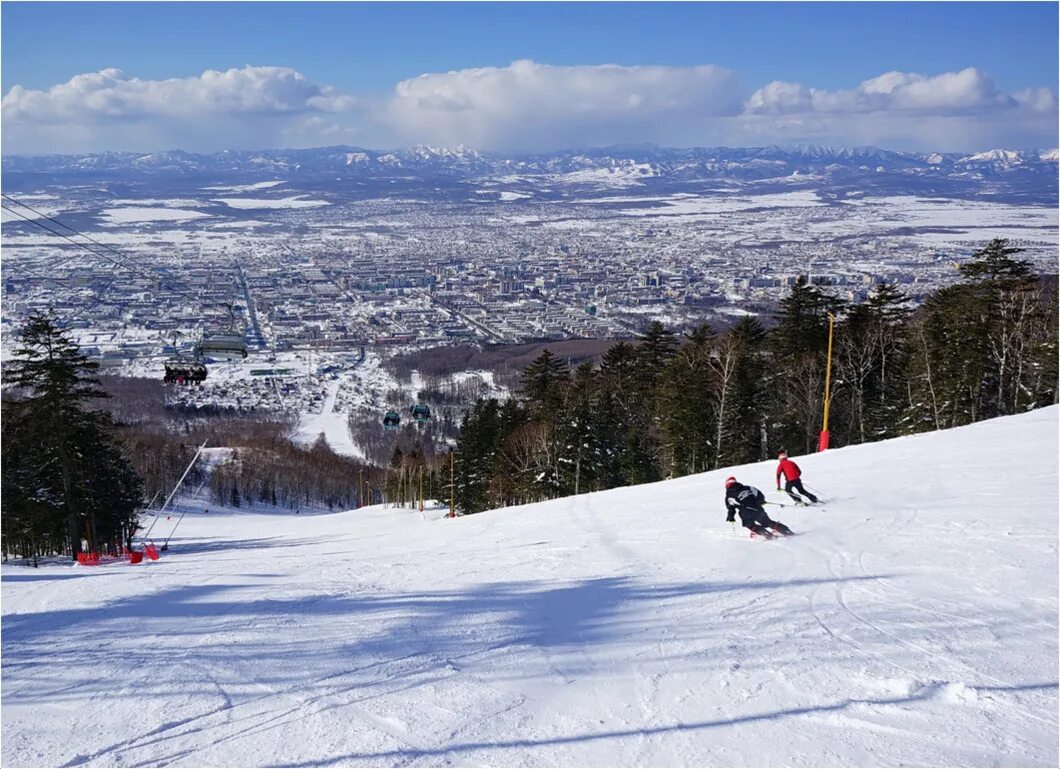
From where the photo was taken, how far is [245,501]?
258ft

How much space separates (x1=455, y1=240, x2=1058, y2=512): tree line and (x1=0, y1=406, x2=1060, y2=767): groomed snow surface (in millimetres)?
20127

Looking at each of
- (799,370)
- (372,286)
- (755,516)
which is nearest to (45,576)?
(755,516)

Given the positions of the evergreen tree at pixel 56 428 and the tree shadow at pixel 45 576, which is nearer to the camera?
the tree shadow at pixel 45 576

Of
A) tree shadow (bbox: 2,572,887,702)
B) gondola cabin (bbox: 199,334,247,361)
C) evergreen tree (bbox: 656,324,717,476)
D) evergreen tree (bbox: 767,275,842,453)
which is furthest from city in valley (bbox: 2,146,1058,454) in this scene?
tree shadow (bbox: 2,572,887,702)

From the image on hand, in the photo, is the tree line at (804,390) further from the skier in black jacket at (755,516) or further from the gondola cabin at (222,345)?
the skier in black jacket at (755,516)

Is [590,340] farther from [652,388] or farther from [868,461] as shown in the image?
[868,461]

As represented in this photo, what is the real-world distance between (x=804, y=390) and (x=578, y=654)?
2981 centimetres

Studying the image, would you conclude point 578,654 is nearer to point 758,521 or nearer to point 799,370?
point 758,521

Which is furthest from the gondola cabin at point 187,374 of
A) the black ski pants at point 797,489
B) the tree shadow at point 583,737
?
the tree shadow at point 583,737

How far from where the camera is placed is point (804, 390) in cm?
3478

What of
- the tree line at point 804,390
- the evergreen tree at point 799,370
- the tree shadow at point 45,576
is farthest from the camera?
the evergreen tree at point 799,370

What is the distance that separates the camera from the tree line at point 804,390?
103ft

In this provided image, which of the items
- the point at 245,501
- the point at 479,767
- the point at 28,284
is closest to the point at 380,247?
the point at 28,284

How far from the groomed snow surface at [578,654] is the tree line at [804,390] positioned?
20127 millimetres
